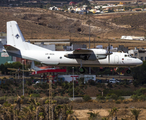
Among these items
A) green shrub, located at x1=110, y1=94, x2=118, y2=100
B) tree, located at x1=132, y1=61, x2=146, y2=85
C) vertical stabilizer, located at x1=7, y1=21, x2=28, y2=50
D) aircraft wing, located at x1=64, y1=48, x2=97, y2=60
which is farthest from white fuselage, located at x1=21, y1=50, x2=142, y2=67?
tree, located at x1=132, y1=61, x2=146, y2=85

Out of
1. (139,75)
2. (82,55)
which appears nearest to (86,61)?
(82,55)

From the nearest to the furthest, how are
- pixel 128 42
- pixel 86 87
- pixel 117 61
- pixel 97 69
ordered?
pixel 117 61 < pixel 86 87 < pixel 97 69 < pixel 128 42

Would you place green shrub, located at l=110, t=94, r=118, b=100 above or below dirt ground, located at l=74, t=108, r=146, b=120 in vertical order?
above

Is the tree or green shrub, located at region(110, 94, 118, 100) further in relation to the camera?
the tree

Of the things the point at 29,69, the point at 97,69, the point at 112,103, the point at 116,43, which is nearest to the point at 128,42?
the point at 116,43

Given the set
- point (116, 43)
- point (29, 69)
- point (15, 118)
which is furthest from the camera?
point (116, 43)

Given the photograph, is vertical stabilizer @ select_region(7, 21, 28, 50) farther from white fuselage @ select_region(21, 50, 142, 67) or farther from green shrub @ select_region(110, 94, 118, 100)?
green shrub @ select_region(110, 94, 118, 100)

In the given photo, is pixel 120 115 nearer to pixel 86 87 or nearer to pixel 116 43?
pixel 86 87

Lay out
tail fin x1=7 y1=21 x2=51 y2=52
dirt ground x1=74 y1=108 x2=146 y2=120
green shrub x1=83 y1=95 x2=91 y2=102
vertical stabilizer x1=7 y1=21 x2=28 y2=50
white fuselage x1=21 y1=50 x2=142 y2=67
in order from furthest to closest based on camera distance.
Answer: green shrub x1=83 y1=95 x2=91 y2=102
dirt ground x1=74 y1=108 x2=146 y2=120
vertical stabilizer x1=7 y1=21 x2=28 y2=50
tail fin x1=7 y1=21 x2=51 y2=52
white fuselage x1=21 y1=50 x2=142 y2=67

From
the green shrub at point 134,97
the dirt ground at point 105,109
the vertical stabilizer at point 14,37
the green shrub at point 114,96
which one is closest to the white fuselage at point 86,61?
the vertical stabilizer at point 14,37

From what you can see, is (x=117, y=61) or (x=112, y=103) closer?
(x=117, y=61)

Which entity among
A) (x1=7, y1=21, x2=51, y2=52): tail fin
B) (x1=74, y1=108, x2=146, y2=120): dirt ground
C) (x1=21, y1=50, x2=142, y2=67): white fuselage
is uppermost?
(x1=7, y1=21, x2=51, y2=52): tail fin
